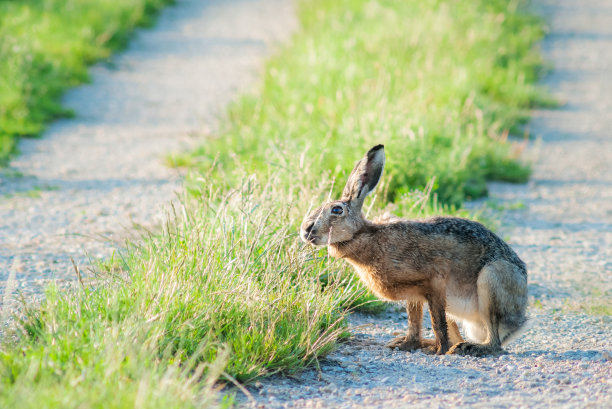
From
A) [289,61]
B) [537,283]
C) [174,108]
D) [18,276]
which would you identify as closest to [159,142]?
[174,108]

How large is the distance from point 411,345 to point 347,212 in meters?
0.84

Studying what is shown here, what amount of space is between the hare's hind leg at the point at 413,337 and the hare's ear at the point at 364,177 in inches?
26.3

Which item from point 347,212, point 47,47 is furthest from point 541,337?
point 47,47

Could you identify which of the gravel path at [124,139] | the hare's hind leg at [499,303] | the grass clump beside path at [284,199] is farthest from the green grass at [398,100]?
the hare's hind leg at [499,303]

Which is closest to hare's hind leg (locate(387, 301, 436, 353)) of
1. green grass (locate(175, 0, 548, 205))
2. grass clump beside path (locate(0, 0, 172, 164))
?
green grass (locate(175, 0, 548, 205))

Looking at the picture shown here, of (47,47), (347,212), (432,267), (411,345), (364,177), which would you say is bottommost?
(411,345)

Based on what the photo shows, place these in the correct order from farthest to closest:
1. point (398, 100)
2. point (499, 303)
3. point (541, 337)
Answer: point (398, 100) → point (541, 337) → point (499, 303)

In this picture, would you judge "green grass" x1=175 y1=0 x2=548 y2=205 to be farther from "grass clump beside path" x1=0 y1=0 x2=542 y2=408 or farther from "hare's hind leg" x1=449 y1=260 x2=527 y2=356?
"hare's hind leg" x1=449 y1=260 x2=527 y2=356

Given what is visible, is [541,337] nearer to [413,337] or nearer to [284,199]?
[413,337]

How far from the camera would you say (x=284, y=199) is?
17.8 feet

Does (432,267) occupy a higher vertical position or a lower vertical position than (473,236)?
lower

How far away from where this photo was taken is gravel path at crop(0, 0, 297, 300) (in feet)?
19.7

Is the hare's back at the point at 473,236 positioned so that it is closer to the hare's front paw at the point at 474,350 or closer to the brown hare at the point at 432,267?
the brown hare at the point at 432,267

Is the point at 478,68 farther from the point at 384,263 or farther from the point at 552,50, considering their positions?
the point at 384,263
